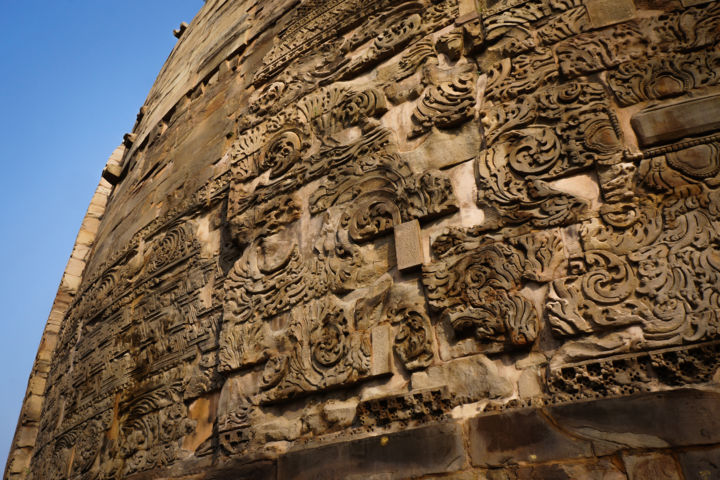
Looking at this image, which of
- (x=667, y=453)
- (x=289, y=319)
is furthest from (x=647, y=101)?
(x=289, y=319)

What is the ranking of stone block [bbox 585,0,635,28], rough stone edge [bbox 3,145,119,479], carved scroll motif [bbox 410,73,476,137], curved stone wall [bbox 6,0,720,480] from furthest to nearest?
rough stone edge [bbox 3,145,119,479]
carved scroll motif [bbox 410,73,476,137]
stone block [bbox 585,0,635,28]
curved stone wall [bbox 6,0,720,480]

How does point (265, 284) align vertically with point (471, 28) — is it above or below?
below

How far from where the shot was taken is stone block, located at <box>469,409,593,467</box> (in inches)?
90.2

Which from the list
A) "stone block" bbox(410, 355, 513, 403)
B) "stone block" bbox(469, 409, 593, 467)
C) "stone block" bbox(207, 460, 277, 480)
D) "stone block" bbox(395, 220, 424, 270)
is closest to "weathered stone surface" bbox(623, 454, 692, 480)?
"stone block" bbox(469, 409, 593, 467)

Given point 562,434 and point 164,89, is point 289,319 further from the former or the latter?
point 164,89

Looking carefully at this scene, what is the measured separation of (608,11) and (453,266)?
5.59ft

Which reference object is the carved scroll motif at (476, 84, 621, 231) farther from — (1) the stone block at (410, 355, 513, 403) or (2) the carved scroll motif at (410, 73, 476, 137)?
(1) the stone block at (410, 355, 513, 403)

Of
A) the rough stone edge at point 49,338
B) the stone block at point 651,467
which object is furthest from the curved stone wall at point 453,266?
the rough stone edge at point 49,338

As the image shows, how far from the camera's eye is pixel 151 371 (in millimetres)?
4715

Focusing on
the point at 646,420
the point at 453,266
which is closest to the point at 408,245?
the point at 453,266

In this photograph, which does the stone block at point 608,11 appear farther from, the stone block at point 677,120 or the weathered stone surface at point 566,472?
the weathered stone surface at point 566,472

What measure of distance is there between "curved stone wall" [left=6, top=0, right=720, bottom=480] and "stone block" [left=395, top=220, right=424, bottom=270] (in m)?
0.01

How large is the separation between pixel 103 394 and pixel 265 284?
2476mm

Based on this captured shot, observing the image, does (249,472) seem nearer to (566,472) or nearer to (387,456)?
(387,456)
